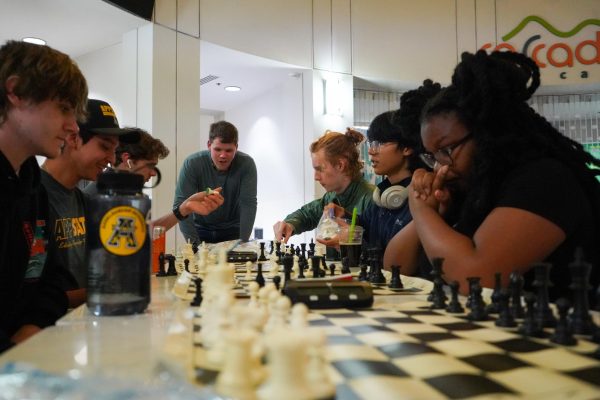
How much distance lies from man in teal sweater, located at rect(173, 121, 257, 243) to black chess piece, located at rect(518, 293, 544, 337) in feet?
10.2

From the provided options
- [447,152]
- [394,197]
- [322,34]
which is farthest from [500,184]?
[322,34]

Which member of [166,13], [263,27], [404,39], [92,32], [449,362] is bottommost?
[449,362]

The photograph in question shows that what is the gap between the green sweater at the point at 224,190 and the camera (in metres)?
3.94

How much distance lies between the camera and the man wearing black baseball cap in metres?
1.87

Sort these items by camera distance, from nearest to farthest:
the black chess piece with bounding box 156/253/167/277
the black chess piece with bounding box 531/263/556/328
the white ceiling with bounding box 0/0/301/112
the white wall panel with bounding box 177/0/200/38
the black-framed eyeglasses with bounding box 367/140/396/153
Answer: the black chess piece with bounding box 531/263/556/328, the black chess piece with bounding box 156/253/167/277, the black-framed eyeglasses with bounding box 367/140/396/153, the white ceiling with bounding box 0/0/301/112, the white wall panel with bounding box 177/0/200/38

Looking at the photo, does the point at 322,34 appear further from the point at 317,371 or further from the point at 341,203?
the point at 317,371

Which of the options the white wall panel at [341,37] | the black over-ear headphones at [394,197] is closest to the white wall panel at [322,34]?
the white wall panel at [341,37]

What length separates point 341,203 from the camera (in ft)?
10.9

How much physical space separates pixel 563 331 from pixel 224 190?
135 inches

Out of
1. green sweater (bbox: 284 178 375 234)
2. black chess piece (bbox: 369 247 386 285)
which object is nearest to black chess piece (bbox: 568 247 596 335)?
black chess piece (bbox: 369 247 386 285)

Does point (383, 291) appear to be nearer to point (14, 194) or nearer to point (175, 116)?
point (14, 194)

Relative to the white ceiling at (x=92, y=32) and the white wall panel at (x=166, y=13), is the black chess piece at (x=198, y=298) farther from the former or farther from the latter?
the white wall panel at (x=166, y=13)

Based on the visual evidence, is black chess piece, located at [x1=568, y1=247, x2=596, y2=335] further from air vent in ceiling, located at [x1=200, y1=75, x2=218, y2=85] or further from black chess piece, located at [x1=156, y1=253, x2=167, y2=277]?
air vent in ceiling, located at [x1=200, y1=75, x2=218, y2=85]

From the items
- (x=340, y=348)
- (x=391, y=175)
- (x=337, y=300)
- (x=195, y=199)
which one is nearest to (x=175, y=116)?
(x=195, y=199)
